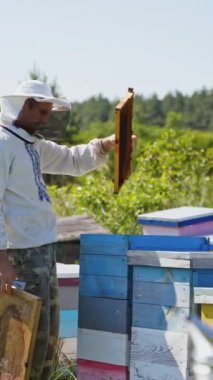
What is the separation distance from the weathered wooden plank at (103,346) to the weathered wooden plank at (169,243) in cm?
41

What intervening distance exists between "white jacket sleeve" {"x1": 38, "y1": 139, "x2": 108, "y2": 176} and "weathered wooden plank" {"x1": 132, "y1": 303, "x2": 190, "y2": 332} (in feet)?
2.83

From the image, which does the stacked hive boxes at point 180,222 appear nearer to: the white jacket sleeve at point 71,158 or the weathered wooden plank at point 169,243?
the white jacket sleeve at point 71,158

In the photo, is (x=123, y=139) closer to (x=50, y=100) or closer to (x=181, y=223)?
(x=50, y=100)

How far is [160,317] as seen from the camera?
4.20 m

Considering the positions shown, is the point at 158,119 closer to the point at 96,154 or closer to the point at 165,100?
the point at 165,100

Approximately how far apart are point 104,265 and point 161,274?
0.29 metres

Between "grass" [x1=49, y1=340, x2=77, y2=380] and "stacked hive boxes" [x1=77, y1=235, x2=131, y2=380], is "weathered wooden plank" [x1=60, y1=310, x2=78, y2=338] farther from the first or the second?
"stacked hive boxes" [x1=77, y1=235, x2=131, y2=380]

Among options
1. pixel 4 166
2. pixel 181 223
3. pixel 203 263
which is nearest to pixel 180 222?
pixel 181 223

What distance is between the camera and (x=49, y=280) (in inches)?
176

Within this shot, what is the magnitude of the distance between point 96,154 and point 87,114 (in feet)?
265

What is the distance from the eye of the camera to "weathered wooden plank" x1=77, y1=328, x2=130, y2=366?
4316 millimetres

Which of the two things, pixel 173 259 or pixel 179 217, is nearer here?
pixel 173 259

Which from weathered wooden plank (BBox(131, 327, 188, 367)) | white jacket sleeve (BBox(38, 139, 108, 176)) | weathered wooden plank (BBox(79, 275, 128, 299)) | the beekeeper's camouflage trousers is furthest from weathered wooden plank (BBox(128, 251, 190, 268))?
white jacket sleeve (BBox(38, 139, 108, 176))

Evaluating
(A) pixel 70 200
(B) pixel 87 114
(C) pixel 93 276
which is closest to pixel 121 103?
(C) pixel 93 276
